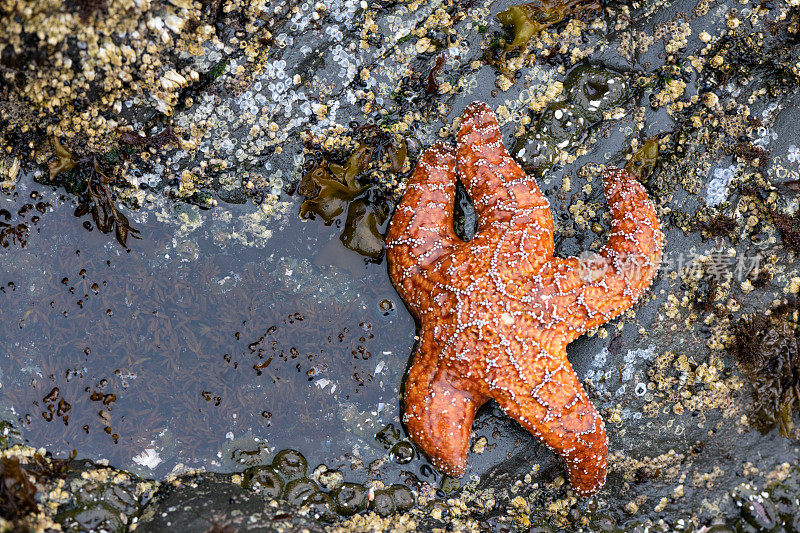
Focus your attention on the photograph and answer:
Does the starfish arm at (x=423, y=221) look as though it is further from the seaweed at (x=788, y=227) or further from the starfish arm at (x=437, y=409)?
the seaweed at (x=788, y=227)

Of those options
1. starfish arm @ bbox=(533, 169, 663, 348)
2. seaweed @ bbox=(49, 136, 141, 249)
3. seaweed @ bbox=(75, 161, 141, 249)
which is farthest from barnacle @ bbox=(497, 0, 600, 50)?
seaweed @ bbox=(75, 161, 141, 249)

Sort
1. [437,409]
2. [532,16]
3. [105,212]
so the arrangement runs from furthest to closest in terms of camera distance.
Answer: [105,212]
[532,16]
[437,409]

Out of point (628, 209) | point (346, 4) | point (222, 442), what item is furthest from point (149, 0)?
point (628, 209)

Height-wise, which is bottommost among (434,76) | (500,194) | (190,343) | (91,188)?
(190,343)

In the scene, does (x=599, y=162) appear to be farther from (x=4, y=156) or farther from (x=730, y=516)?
(x=4, y=156)

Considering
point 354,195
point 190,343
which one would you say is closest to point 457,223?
point 354,195

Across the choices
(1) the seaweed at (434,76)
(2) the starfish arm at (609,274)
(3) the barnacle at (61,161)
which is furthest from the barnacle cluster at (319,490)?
(1) the seaweed at (434,76)

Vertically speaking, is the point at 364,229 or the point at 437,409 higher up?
the point at 364,229

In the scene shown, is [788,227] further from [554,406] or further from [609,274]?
[554,406]
